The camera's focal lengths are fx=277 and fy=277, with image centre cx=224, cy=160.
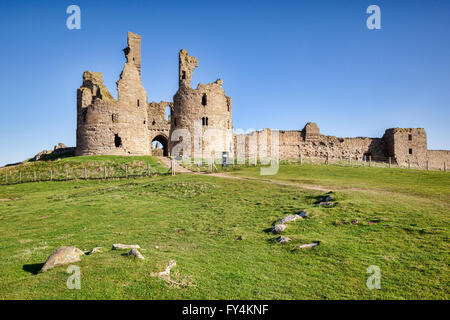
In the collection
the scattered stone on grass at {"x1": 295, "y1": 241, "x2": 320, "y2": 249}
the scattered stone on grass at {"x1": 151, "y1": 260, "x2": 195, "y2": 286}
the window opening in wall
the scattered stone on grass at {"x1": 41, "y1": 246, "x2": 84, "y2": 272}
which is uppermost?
the window opening in wall

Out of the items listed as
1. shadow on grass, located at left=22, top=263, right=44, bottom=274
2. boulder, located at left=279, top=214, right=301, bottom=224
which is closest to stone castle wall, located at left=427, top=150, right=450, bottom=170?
boulder, located at left=279, top=214, right=301, bottom=224

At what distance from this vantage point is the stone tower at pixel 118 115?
42469mm

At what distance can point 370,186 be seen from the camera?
727 inches

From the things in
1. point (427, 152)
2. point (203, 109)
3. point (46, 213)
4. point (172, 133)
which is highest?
point (203, 109)

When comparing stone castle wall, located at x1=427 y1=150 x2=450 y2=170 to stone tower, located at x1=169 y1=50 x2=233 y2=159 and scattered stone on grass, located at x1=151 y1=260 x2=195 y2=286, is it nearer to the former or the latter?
stone tower, located at x1=169 y1=50 x2=233 y2=159

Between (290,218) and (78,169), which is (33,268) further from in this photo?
(78,169)

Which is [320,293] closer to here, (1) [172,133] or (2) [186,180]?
(2) [186,180]

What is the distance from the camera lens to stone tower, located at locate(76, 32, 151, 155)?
42469 millimetres

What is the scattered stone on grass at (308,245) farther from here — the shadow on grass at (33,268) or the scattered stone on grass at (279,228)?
the shadow on grass at (33,268)

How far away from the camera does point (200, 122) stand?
4369 centimetres

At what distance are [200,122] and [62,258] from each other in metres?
37.2

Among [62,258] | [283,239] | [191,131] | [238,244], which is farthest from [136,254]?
[191,131]
